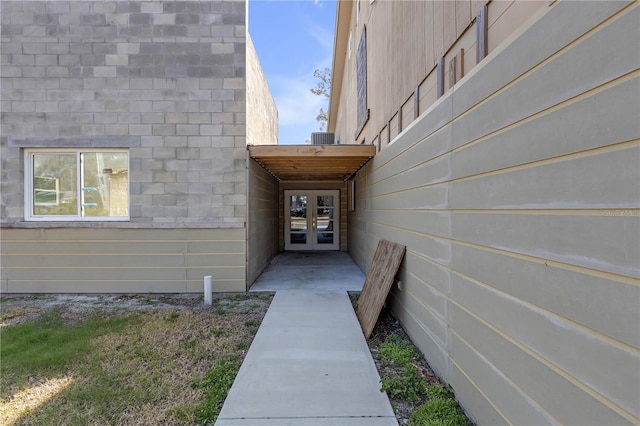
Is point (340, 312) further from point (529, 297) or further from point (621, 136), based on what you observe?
point (621, 136)

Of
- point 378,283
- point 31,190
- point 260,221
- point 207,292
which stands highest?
point 31,190

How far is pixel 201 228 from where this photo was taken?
5.48 meters

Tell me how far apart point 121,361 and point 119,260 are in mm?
2913

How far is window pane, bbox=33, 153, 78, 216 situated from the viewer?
554 centimetres

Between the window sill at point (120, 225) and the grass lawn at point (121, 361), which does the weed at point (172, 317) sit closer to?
the grass lawn at point (121, 361)

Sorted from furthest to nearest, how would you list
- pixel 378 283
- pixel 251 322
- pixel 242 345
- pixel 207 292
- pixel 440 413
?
pixel 207 292
pixel 378 283
pixel 251 322
pixel 242 345
pixel 440 413

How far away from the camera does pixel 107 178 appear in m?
5.53

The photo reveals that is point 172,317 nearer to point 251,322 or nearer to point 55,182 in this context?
point 251,322

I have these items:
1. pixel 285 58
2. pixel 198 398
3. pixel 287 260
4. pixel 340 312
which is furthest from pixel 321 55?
pixel 198 398

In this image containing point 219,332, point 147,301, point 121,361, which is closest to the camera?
point 121,361

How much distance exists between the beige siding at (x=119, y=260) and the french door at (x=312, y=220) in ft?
17.3

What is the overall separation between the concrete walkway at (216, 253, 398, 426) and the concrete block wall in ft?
8.55

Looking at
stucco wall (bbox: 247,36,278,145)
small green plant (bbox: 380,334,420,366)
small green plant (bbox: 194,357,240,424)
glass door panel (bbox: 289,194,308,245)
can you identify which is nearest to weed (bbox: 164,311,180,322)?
small green plant (bbox: 194,357,240,424)

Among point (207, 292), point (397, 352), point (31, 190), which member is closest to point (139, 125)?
point (31, 190)
